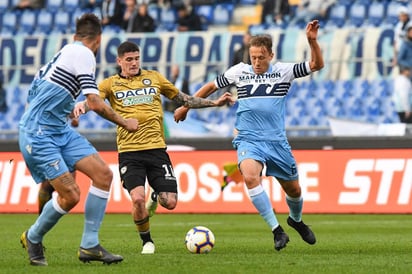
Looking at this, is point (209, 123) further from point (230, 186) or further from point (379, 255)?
point (379, 255)

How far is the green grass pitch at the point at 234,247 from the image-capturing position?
9172 millimetres

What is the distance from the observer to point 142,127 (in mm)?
11383

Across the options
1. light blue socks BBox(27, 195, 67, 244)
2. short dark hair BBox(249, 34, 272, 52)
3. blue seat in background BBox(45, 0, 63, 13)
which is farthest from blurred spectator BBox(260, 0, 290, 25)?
light blue socks BBox(27, 195, 67, 244)

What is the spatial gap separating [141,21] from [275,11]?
3.14 metres

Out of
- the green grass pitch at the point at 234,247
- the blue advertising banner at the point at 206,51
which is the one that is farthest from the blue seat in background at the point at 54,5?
the green grass pitch at the point at 234,247

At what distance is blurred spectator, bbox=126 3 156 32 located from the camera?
966 inches

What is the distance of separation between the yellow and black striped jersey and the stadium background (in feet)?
24.4

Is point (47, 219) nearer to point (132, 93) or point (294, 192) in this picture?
point (132, 93)

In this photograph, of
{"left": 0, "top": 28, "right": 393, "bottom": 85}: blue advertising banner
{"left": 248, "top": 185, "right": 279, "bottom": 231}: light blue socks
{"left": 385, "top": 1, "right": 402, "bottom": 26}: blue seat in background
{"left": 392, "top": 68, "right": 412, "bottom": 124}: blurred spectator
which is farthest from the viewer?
{"left": 385, "top": 1, "right": 402, "bottom": 26}: blue seat in background

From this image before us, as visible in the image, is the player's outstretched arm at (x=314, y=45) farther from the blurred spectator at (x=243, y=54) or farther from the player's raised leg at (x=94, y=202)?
the blurred spectator at (x=243, y=54)

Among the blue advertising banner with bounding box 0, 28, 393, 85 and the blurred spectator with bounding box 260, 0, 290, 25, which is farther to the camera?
the blurred spectator with bounding box 260, 0, 290, 25

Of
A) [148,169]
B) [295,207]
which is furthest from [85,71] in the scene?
[295,207]

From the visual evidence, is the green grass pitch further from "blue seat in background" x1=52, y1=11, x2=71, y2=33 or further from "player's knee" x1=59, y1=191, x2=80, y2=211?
"blue seat in background" x1=52, y1=11, x2=71, y2=33

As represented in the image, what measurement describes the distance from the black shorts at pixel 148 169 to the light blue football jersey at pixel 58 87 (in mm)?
2223
